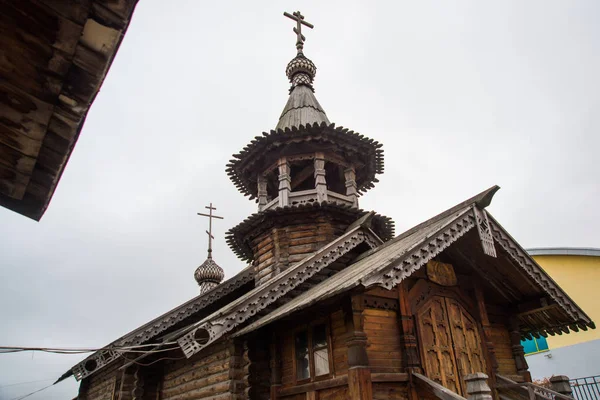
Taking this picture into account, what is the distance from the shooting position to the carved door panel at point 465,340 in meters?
8.80

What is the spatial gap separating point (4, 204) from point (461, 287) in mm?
8890

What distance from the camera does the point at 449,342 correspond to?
8.77 meters

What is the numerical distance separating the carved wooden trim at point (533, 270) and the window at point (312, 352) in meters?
4.19

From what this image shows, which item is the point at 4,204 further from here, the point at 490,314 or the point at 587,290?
the point at 587,290

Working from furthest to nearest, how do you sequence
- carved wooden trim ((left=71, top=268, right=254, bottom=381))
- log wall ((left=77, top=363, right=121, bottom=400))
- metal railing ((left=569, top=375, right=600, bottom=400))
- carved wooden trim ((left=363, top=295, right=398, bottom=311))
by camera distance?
1. metal railing ((left=569, top=375, right=600, bottom=400))
2. log wall ((left=77, top=363, right=121, bottom=400))
3. carved wooden trim ((left=71, top=268, right=254, bottom=381))
4. carved wooden trim ((left=363, top=295, right=398, bottom=311))

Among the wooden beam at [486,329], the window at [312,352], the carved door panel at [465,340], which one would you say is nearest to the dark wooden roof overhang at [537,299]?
the wooden beam at [486,329]

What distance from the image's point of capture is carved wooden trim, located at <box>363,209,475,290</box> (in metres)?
6.96

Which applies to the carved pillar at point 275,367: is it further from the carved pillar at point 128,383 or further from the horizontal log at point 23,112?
the horizontal log at point 23,112

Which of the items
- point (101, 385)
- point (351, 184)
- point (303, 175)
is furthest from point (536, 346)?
point (101, 385)

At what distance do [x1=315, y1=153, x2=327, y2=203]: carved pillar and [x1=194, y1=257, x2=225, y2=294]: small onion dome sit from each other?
48.0ft

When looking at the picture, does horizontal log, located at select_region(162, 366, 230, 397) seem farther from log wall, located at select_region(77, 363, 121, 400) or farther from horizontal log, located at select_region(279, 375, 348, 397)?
log wall, located at select_region(77, 363, 121, 400)

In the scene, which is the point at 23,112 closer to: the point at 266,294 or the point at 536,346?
the point at 266,294

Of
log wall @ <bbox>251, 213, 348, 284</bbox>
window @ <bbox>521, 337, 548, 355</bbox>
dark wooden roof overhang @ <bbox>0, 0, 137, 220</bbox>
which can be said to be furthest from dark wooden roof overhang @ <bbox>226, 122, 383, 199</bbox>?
window @ <bbox>521, 337, 548, 355</bbox>

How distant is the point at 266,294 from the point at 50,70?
8488 millimetres
